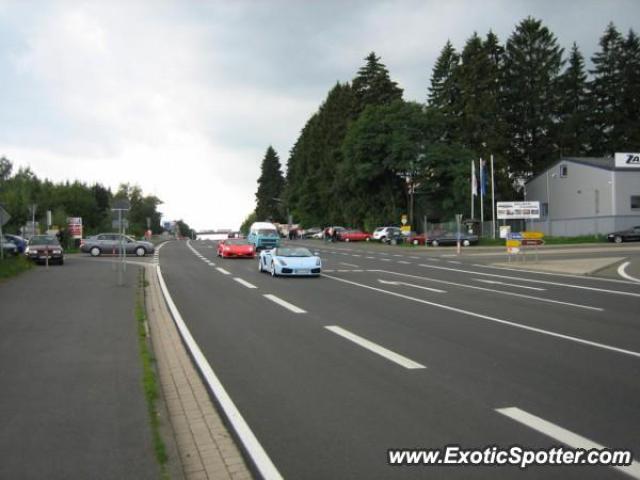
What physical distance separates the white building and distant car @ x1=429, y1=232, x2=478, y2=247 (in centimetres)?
1125

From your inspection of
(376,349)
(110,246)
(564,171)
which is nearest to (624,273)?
(376,349)

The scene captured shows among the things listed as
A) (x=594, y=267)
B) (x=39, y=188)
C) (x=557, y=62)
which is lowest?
(x=594, y=267)

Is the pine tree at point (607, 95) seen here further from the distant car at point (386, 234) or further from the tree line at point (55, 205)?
the tree line at point (55, 205)

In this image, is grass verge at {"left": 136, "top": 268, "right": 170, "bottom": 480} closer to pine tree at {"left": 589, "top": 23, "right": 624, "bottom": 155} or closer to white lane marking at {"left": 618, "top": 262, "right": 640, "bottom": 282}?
white lane marking at {"left": 618, "top": 262, "right": 640, "bottom": 282}

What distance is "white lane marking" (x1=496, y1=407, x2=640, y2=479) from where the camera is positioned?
4.53m

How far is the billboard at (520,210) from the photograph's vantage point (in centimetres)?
3928

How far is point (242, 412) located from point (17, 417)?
200cm

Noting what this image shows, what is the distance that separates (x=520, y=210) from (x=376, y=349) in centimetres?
3349

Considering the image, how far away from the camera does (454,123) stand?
72938 millimetres

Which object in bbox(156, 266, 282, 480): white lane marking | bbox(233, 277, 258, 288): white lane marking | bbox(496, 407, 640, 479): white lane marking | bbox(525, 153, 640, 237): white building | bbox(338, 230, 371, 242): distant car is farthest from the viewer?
bbox(338, 230, 371, 242): distant car

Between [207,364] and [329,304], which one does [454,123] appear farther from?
[207,364]

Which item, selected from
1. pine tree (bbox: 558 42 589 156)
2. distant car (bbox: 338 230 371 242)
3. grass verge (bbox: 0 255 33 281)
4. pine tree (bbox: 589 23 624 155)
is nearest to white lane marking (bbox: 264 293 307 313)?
grass verge (bbox: 0 255 33 281)

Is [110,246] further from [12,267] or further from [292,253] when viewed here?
[292,253]

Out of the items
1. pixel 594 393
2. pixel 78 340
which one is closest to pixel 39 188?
pixel 78 340
